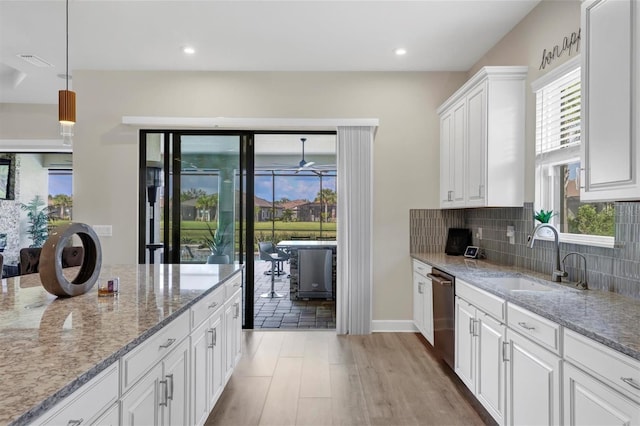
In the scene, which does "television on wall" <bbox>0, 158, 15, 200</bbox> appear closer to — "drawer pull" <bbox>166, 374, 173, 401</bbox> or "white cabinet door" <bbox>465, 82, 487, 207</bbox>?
"drawer pull" <bbox>166, 374, 173, 401</bbox>

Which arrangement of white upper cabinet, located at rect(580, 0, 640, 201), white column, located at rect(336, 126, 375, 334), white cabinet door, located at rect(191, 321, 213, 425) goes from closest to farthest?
white upper cabinet, located at rect(580, 0, 640, 201) < white cabinet door, located at rect(191, 321, 213, 425) < white column, located at rect(336, 126, 375, 334)

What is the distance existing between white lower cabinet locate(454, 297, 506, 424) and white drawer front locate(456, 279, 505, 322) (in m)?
0.04

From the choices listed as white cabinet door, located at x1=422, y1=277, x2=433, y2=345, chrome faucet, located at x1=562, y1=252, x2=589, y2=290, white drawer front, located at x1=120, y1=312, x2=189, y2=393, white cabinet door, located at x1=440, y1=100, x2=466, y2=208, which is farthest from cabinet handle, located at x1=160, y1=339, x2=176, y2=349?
white cabinet door, located at x1=440, y1=100, x2=466, y2=208

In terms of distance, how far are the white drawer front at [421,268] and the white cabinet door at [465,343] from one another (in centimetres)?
80

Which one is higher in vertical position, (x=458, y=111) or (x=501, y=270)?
(x=458, y=111)

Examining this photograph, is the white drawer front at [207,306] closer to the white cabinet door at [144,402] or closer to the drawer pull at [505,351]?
the white cabinet door at [144,402]

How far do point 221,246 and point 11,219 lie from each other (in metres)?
4.41

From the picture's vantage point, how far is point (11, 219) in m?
6.25

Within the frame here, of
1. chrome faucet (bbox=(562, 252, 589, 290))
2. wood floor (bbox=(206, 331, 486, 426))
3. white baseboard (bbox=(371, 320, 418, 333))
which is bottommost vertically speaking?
wood floor (bbox=(206, 331, 486, 426))

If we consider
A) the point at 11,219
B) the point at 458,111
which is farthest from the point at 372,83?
the point at 11,219

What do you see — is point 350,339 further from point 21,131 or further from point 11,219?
point 11,219

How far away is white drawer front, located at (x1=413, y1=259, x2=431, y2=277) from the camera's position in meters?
3.61

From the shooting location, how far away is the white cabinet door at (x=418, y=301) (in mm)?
3764

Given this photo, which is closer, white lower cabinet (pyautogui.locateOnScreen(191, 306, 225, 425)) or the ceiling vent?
white lower cabinet (pyautogui.locateOnScreen(191, 306, 225, 425))
